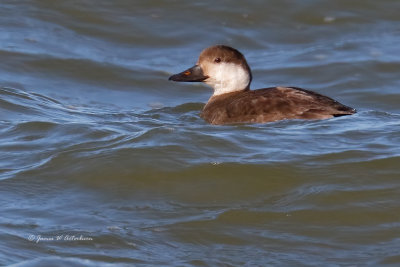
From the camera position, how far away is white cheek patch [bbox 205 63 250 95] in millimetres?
9539

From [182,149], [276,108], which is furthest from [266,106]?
[182,149]

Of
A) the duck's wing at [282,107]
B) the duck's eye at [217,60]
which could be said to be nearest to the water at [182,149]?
the duck's wing at [282,107]

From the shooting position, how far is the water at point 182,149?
5648mm

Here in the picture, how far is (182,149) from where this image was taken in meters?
7.41

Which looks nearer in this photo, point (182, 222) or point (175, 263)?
point (175, 263)

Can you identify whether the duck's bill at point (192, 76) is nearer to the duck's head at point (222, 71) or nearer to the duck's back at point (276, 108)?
the duck's head at point (222, 71)

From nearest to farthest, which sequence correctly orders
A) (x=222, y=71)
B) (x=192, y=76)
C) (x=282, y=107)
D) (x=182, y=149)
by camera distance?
(x=182, y=149) < (x=282, y=107) < (x=222, y=71) < (x=192, y=76)

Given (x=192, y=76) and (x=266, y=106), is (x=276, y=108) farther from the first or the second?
(x=192, y=76)

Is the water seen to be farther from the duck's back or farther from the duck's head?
the duck's head

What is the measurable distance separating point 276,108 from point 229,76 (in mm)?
1286

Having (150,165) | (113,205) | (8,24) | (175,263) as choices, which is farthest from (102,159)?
(8,24)

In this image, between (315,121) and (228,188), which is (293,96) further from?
(228,188)

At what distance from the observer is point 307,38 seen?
1279cm

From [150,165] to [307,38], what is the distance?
623 cm
